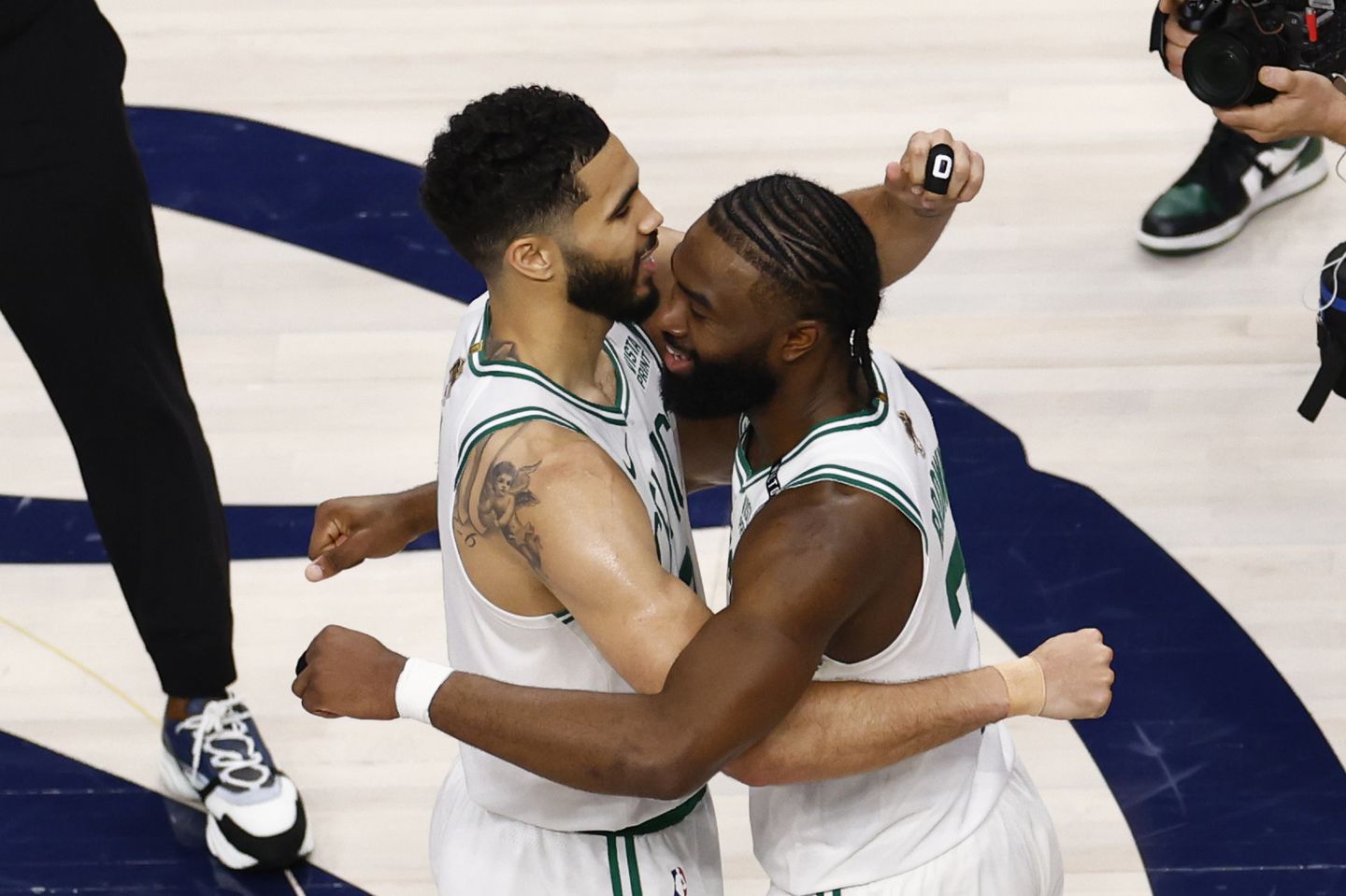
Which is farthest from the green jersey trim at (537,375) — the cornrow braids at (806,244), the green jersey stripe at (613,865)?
the green jersey stripe at (613,865)

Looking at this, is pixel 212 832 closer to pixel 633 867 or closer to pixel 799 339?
pixel 633 867

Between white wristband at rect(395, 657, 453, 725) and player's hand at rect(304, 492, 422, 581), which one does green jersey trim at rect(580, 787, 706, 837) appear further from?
player's hand at rect(304, 492, 422, 581)

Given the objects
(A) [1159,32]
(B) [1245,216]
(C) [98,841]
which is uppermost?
(A) [1159,32]

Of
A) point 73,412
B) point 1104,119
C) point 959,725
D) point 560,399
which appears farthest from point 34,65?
point 1104,119

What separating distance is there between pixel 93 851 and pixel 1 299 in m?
1.18

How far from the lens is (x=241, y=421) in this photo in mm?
4531

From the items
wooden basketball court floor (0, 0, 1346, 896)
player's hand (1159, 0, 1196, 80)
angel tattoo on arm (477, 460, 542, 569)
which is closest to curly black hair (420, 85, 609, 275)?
angel tattoo on arm (477, 460, 542, 569)

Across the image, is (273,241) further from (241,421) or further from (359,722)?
(359,722)

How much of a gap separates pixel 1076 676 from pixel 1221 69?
144 centimetres

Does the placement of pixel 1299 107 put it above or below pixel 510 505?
above

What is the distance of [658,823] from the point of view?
104 inches

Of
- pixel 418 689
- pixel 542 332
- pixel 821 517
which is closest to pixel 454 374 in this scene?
pixel 542 332

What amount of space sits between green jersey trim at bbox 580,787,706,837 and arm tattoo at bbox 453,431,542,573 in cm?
56

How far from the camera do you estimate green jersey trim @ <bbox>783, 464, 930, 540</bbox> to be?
2273 millimetres
